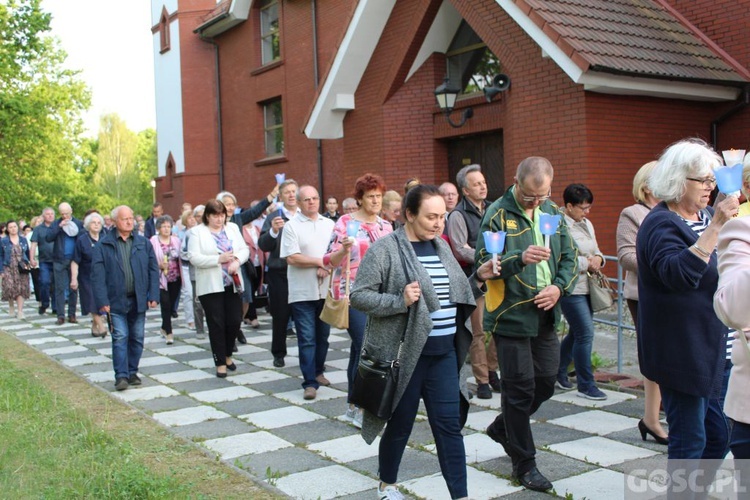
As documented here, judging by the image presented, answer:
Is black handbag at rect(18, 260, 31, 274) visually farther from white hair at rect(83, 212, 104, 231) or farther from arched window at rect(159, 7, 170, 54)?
arched window at rect(159, 7, 170, 54)

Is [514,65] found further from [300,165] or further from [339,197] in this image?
[300,165]

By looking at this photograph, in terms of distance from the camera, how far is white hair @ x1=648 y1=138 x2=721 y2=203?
141 inches

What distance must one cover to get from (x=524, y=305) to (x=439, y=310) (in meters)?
0.64

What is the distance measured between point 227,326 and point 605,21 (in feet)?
21.8

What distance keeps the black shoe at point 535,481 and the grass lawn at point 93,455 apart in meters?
1.52

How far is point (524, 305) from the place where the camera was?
15.0ft

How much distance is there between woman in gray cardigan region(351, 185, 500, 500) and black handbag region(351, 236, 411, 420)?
0.03 meters

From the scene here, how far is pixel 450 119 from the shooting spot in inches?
522

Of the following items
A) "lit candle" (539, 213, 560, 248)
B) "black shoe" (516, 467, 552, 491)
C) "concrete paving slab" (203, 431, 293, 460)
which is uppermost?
"lit candle" (539, 213, 560, 248)

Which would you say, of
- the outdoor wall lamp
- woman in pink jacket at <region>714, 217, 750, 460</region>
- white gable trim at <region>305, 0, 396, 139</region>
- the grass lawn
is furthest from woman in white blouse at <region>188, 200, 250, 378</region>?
white gable trim at <region>305, 0, 396, 139</region>

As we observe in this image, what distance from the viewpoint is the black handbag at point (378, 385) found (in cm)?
408

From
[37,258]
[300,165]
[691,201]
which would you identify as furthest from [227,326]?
[300,165]

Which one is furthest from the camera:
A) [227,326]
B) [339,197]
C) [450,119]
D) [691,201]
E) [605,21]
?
[339,197]

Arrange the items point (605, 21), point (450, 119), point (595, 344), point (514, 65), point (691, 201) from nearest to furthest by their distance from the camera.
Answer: point (691, 201)
point (595, 344)
point (605, 21)
point (514, 65)
point (450, 119)
